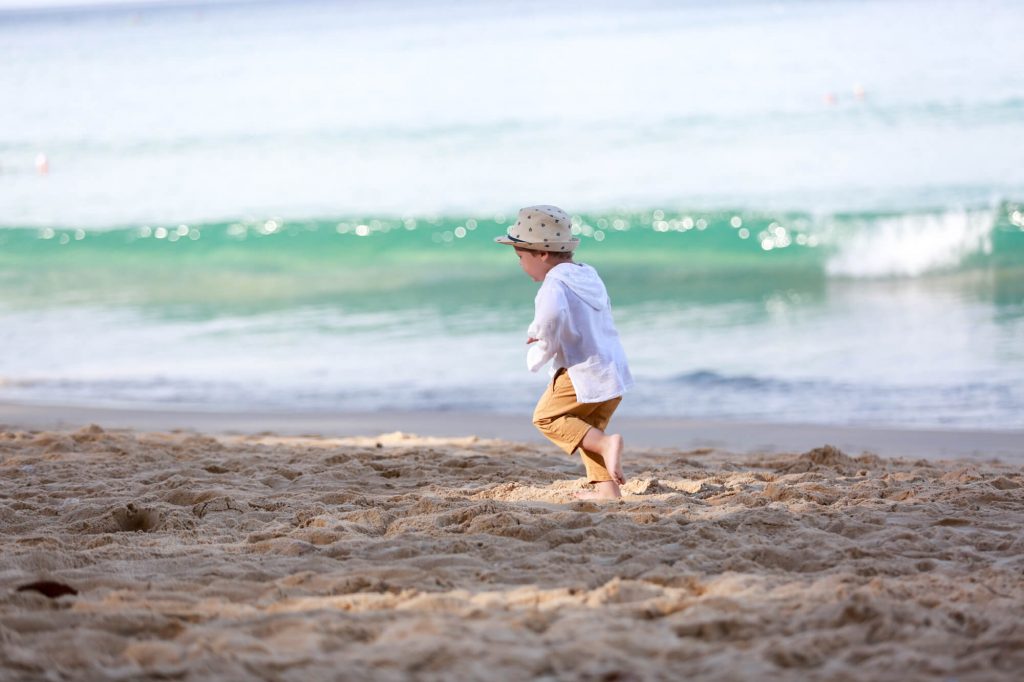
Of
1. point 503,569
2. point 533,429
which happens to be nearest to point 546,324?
point 503,569

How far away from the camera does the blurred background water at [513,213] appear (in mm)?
9578

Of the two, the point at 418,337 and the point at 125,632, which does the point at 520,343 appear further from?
the point at 125,632

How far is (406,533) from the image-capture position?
14.5 feet

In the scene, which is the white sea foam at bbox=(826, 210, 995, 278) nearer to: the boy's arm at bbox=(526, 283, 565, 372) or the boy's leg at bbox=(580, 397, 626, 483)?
the boy's leg at bbox=(580, 397, 626, 483)

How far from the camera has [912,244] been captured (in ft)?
52.0

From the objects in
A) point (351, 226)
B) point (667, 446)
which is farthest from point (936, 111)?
point (667, 446)

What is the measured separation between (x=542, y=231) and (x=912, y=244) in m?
12.0

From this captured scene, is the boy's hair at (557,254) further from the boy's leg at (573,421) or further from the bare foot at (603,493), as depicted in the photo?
the bare foot at (603,493)

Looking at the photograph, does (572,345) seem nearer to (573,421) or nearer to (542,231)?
(573,421)

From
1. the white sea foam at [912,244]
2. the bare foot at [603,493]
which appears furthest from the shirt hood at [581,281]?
the white sea foam at [912,244]

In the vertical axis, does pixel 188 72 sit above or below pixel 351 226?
above

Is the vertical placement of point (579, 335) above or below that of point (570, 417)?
above

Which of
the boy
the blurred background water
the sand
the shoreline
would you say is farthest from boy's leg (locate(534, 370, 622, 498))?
the blurred background water

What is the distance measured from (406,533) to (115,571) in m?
1.05
